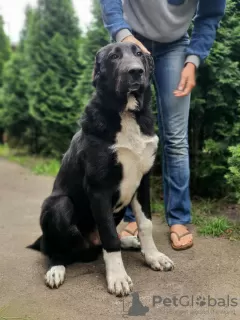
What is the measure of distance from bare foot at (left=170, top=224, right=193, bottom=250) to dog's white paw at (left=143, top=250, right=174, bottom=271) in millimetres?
341

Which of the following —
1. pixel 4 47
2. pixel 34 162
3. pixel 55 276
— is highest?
pixel 4 47

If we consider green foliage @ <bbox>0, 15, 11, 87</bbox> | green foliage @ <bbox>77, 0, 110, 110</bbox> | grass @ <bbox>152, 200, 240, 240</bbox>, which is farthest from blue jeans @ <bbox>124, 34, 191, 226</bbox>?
green foliage @ <bbox>0, 15, 11, 87</bbox>

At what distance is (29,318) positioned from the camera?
224 cm

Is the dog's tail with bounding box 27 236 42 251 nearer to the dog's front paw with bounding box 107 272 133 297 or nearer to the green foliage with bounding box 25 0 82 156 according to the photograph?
the dog's front paw with bounding box 107 272 133 297

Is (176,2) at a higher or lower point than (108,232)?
higher

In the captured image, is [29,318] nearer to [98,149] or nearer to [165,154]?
[98,149]

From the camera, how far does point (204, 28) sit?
10.6 ft

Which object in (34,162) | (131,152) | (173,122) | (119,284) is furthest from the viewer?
(34,162)

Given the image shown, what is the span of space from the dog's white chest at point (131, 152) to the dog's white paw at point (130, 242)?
0.59 m

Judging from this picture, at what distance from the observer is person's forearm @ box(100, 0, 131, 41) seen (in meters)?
2.88

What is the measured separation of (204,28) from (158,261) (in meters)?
1.86

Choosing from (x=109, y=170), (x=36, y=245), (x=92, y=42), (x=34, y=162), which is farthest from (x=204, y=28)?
(x=34, y=162)

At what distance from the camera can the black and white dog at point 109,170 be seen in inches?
100

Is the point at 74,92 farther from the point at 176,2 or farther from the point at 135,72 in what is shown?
the point at 135,72
